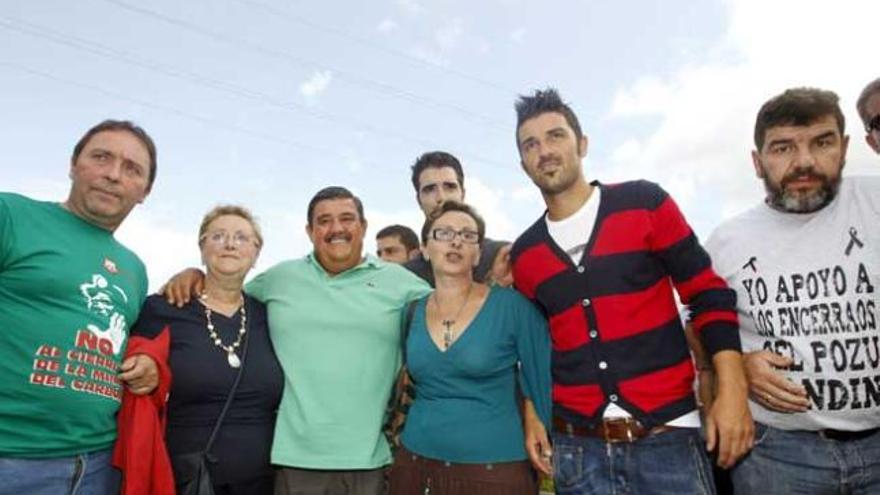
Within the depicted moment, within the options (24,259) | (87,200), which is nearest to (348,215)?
(87,200)

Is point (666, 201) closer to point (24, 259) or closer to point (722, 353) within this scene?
point (722, 353)

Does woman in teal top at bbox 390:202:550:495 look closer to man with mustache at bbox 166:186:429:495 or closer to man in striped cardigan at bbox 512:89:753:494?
man in striped cardigan at bbox 512:89:753:494

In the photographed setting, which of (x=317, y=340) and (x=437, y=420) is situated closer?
(x=437, y=420)

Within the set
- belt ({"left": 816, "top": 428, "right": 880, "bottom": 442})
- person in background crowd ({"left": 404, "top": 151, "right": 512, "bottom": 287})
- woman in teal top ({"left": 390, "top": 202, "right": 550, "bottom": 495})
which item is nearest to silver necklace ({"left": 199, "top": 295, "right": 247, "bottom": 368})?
woman in teal top ({"left": 390, "top": 202, "right": 550, "bottom": 495})

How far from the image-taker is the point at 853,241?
3.25 meters

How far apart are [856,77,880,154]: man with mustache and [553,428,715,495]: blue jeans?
2.36 m

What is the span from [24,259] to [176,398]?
1.24 metres

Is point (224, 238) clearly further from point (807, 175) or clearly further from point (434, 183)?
point (807, 175)

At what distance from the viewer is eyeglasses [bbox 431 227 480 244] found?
4.41 metres

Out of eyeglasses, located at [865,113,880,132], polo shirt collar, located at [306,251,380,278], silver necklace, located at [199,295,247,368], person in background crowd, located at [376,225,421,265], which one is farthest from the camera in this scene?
person in background crowd, located at [376,225,421,265]

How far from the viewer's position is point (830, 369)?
3158 mm

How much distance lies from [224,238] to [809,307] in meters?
3.73

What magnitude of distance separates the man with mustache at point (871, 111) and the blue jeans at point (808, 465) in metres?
1.99

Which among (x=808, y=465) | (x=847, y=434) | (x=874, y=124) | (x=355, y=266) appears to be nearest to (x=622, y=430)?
(x=808, y=465)
